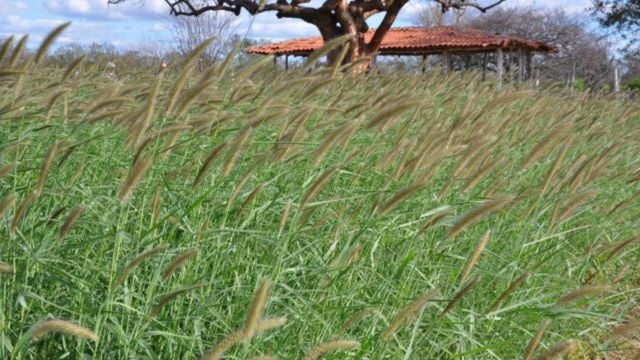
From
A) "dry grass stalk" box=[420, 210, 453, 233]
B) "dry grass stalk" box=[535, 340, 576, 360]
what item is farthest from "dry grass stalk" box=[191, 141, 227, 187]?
"dry grass stalk" box=[535, 340, 576, 360]

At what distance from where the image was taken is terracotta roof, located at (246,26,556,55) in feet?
94.2

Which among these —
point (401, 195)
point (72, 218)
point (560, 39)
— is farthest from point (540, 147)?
point (560, 39)

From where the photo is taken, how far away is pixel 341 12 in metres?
19.7

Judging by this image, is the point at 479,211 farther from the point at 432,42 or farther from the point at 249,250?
the point at 432,42

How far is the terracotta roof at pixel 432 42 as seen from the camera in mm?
28719

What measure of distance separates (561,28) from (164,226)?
39.7 metres

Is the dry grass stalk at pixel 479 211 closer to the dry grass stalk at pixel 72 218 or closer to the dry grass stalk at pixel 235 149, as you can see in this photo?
the dry grass stalk at pixel 235 149

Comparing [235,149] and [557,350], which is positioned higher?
[235,149]

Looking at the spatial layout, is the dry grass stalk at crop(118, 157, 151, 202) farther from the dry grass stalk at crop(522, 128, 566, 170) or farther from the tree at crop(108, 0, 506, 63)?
the tree at crop(108, 0, 506, 63)

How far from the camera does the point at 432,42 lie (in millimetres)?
29766

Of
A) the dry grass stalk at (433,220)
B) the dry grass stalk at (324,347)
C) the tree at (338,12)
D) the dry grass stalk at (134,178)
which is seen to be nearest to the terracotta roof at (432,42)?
the tree at (338,12)

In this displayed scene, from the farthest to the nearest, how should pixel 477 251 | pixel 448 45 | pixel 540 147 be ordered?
pixel 448 45, pixel 540 147, pixel 477 251

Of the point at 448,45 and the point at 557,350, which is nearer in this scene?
the point at 557,350

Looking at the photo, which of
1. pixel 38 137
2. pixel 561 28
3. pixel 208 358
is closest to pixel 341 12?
pixel 38 137
